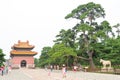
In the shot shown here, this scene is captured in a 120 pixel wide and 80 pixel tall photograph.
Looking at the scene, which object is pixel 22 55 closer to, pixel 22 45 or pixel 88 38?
pixel 22 45

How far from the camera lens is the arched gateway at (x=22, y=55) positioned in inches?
3366

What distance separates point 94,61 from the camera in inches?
2064

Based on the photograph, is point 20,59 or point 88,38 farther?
point 20,59

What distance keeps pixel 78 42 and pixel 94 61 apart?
15.7 feet

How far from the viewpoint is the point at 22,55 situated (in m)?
86.4

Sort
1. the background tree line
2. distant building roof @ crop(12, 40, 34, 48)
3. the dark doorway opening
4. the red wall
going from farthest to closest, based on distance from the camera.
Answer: the dark doorway opening
distant building roof @ crop(12, 40, 34, 48)
the red wall
the background tree line

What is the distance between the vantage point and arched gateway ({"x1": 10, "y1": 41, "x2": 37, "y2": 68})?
85500 mm

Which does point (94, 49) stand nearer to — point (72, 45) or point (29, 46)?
A: point (72, 45)

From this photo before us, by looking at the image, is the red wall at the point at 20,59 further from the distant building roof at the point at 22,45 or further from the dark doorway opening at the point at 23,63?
the distant building roof at the point at 22,45

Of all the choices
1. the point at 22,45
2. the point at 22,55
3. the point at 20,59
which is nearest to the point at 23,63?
the point at 20,59

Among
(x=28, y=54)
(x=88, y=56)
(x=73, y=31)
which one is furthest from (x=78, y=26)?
(x=28, y=54)

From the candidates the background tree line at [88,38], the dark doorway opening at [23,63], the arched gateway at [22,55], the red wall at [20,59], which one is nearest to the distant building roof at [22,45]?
the arched gateway at [22,55]

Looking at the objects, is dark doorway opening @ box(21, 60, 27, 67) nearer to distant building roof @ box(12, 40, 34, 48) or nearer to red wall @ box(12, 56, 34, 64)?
red wall @ box(12, 56, 34, 64)

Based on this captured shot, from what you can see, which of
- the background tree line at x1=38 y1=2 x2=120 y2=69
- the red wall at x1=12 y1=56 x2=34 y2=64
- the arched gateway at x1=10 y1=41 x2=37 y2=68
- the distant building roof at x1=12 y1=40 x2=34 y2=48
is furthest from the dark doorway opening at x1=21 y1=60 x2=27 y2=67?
the background tree line at x1=38 y1=2 x2=120 y2=69
